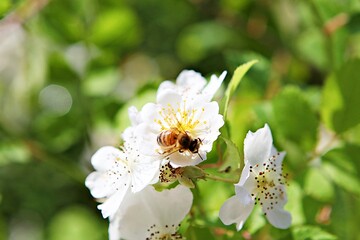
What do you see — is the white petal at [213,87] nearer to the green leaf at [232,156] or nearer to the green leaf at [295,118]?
the green leaf at [232,156]

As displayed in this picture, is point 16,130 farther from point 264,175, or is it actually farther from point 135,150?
point 264,175

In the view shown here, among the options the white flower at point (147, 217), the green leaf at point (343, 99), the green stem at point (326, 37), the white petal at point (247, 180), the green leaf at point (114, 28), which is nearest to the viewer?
the white petal at point (247, 180)

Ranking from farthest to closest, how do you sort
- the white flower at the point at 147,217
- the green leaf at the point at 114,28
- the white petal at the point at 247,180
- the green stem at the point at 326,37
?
the green leaf at the point at 114,28, the green stem at the point at 326,37, the white flower at the point at 147,217, the white petal at the point at 247,180

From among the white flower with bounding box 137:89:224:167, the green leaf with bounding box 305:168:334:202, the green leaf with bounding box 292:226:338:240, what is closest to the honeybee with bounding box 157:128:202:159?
the white flower with bounding box 137:89:224:167

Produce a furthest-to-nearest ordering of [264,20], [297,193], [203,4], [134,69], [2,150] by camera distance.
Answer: [134,69]
[203,4]
[264,20]
[2,150]
[297,193]

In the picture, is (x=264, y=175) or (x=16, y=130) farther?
(x=16, y=130)

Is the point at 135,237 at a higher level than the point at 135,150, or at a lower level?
lower

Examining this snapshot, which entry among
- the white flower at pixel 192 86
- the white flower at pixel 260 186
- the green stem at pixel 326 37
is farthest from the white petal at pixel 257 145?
the green stem at pixel 326 37

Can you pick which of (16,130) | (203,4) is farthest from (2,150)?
(203,4)
